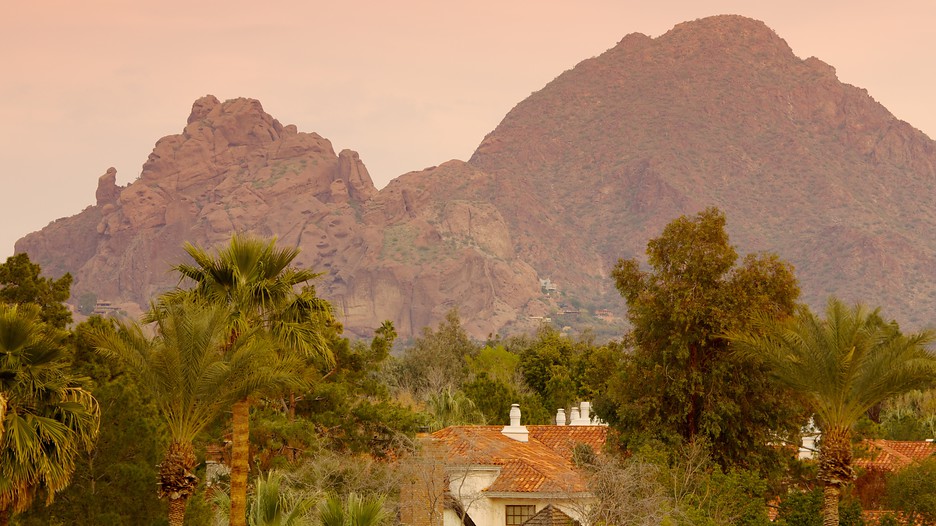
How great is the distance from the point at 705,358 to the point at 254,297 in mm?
14662

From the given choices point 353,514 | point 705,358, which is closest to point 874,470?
point 705,358

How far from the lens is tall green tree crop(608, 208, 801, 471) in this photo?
34969 millimetres

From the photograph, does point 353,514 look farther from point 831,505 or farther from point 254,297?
point 831,505

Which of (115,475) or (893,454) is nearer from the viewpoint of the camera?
(115,475)

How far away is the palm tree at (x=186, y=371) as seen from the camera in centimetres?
2348

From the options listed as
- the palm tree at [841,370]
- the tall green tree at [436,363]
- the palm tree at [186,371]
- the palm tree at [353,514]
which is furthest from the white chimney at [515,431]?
the tall green tree at [436,363]

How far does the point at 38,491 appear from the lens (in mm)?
24656

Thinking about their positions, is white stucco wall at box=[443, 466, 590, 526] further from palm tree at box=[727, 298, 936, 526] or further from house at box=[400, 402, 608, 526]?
palm tree at box=[727, 298, 936, 526]

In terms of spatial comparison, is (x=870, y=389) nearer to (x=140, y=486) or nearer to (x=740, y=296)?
(x=740, y=296)

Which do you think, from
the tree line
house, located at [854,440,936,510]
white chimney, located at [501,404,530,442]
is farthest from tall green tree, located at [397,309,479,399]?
the tree line

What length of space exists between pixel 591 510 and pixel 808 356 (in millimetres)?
6000

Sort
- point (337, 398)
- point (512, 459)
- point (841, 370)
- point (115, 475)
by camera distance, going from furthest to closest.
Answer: point (337, 398)
point (512, 459)
point (841, 370)
point (115, 475)

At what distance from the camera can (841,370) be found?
29.7m

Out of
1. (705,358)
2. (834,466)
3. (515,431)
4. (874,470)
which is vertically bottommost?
(834,466)
